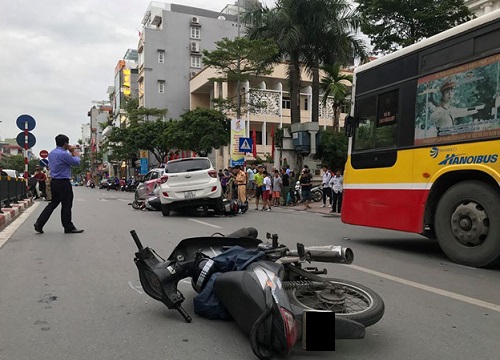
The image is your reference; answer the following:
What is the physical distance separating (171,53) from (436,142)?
2165 inches

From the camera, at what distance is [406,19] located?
675 inches

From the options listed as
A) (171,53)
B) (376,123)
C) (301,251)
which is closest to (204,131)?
(376,123)

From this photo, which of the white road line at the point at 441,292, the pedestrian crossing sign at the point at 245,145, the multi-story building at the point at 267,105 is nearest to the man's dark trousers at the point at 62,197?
the white road line at the point at 441,292

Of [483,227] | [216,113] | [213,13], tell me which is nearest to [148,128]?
[216,113]

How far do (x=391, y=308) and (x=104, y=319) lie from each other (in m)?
2.65

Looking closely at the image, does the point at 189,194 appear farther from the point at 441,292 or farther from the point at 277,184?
the point at 441,292

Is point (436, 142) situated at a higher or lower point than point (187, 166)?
higher

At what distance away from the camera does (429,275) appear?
18.4ft

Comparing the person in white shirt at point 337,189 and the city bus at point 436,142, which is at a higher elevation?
the city bus at point 436,142

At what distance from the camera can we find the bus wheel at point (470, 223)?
19.0ft

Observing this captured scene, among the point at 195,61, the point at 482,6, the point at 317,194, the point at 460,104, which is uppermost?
the point at 195,61

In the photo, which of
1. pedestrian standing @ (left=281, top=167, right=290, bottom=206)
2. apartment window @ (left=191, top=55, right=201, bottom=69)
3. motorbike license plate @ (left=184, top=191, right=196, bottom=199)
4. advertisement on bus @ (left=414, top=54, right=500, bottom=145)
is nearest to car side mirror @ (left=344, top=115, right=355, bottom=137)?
advertisement on bus @ (left=414, top=54, right=500, bottom=145)

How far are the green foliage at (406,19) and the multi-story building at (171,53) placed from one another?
3993 cm

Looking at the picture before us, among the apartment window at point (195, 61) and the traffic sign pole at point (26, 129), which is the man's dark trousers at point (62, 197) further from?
the apartment window at point (195, 61)
